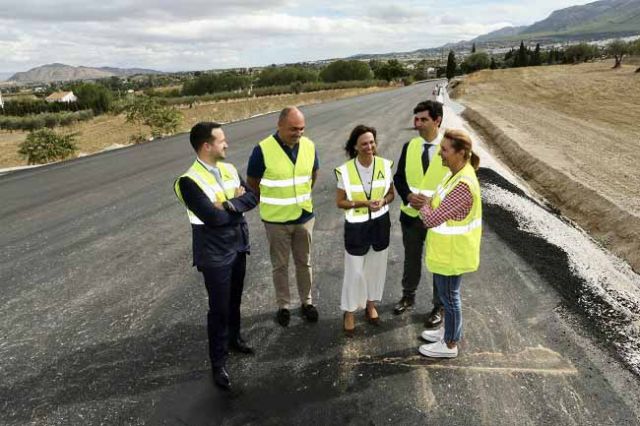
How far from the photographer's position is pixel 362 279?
414cm

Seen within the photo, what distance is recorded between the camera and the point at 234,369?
3705 millimetres

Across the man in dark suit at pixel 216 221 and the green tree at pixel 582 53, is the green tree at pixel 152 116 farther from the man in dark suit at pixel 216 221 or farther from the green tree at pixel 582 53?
the green tree at pixel 582 53

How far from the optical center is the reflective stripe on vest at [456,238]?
3387 mm

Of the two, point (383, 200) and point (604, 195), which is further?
point (604, 195)

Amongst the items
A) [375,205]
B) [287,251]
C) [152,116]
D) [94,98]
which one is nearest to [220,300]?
[287,251]

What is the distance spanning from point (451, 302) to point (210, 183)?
221 cm

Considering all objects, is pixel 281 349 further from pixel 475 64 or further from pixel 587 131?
pixel 475 64

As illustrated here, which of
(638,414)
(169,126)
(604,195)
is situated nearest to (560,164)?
(604,195)

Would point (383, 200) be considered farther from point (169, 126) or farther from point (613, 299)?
point (169, 126)

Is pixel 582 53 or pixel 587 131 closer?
pixel 587 131

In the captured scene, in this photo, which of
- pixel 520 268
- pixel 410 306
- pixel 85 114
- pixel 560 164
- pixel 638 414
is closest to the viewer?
pixel 638 414

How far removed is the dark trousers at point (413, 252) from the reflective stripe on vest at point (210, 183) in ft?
6.12

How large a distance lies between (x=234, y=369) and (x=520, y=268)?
3.80 meters

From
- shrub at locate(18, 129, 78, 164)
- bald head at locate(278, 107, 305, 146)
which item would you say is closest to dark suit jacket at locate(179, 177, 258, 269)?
bald head at locate(278, 107, 305, 146)
